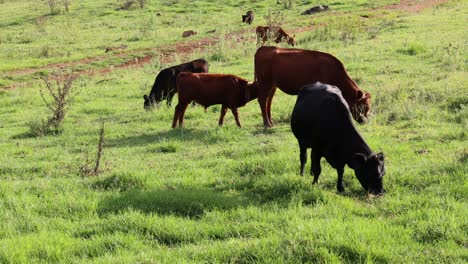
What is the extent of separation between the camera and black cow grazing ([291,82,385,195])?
6.28m

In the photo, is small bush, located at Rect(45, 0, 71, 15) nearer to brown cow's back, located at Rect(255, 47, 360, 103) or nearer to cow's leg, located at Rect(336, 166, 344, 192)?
brown cow's back, located at Rect(255, 47, 360, 103)

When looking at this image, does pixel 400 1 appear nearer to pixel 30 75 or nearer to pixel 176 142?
pixel 30 75

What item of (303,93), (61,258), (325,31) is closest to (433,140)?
(303,93)

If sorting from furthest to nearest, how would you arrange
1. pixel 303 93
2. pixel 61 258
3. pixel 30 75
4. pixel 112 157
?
pixel 30 75 → pixel 112 157 → pixel 303 93 → pixel 61 258

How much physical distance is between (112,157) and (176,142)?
1.28m

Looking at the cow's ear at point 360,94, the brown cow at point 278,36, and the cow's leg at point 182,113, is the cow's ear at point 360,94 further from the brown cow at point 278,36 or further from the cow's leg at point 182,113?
the brown cow at point 278,36

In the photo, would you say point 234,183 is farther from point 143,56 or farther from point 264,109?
point 143,56

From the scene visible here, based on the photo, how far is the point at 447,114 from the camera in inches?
401

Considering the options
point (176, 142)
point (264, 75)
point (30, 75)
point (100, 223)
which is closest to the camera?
point (100, 223)

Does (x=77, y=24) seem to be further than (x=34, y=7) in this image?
No

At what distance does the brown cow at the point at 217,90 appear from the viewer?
10.9m

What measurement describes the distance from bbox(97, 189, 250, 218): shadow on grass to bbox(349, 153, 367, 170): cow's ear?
1.42 meters

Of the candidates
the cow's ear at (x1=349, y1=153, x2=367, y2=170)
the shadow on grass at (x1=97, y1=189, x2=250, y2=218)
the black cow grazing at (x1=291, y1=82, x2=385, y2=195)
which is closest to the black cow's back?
the black cow grazing at (x1=291, y1=82, x2=385, y2=195)

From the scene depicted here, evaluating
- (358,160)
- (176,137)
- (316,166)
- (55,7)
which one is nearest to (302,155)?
(316,166)
